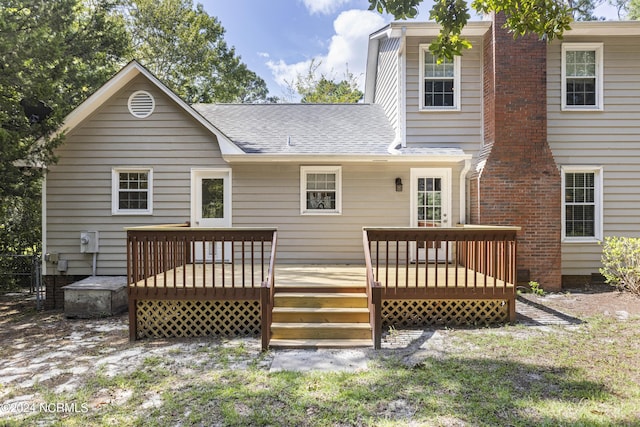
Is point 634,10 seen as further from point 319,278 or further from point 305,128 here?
point 319,278

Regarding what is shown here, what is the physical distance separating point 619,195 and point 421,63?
5.32m

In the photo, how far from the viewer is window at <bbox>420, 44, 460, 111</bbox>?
8026 millimetres

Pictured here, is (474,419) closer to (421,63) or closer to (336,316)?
(336,316)

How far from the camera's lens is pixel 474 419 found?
2945 mm

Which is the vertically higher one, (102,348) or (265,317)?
(265,317)

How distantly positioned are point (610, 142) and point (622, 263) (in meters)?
2.68

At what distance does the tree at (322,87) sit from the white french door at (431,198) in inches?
609

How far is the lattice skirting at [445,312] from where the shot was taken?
555cm

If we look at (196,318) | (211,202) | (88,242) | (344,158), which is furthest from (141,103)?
(196,318)

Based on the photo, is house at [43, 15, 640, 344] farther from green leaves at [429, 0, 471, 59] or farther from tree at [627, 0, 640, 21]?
tree at [627, 0, 640, 21]

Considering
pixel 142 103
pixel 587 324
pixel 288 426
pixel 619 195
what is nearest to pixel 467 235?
pixel 587 324

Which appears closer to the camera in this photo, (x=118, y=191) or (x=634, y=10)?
(x=118, y=191)

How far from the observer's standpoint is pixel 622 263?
738 cm

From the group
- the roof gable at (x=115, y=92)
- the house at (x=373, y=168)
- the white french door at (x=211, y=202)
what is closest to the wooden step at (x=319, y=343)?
the house at (x=373, y=168)
